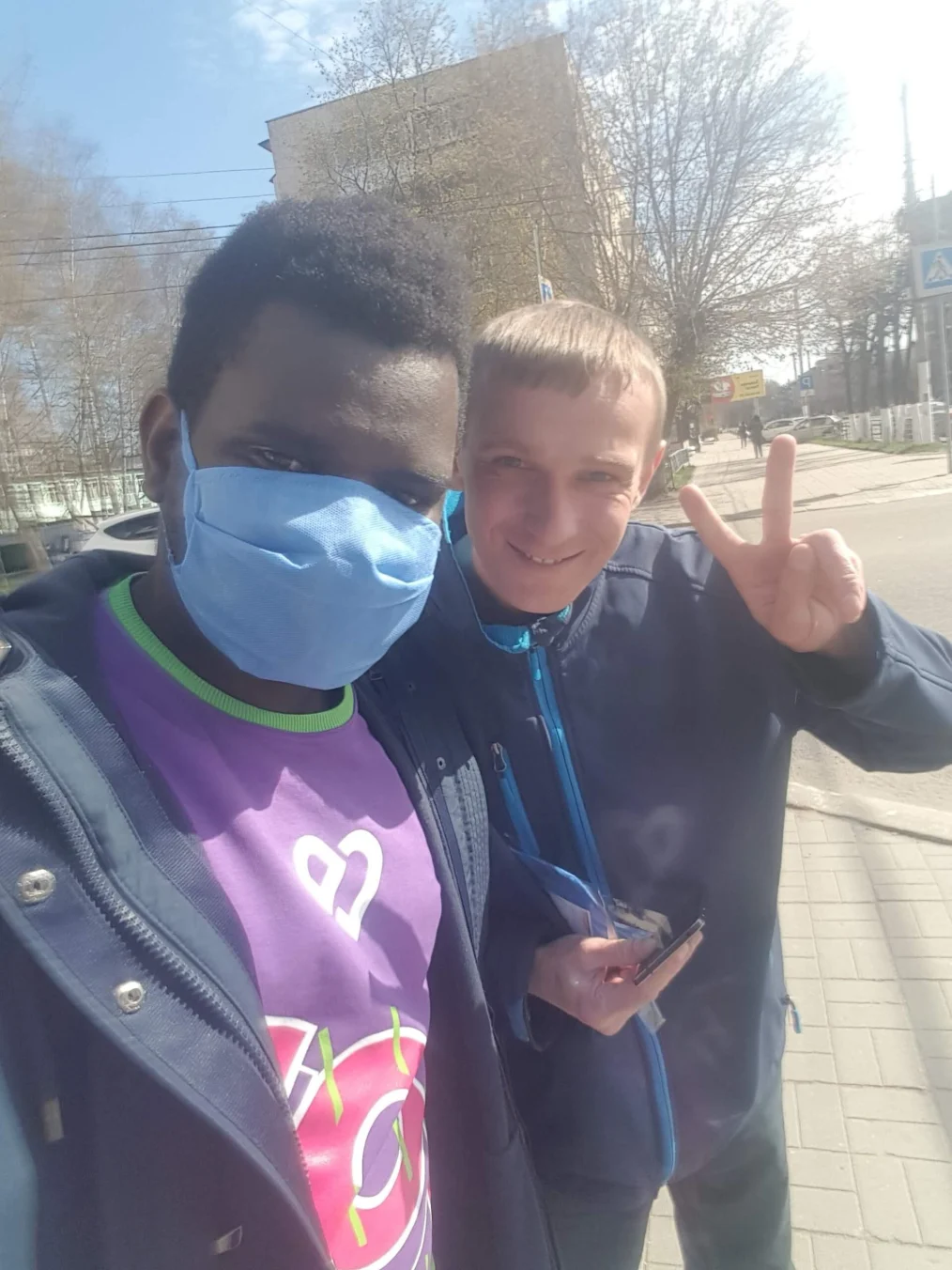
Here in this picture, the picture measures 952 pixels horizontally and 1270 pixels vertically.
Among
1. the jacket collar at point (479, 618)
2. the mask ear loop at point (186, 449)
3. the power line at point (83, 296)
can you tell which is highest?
the power line at point (83, 296)

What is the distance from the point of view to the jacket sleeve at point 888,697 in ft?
4.48

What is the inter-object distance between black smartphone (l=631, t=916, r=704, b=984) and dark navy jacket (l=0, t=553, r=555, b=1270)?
56cm

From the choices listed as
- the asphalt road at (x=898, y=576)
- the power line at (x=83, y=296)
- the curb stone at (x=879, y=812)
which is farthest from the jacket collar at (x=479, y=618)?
the power line at (x=83, y=296)

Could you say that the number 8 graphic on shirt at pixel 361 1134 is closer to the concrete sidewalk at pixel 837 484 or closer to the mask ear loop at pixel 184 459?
the mask ear loop at pixel 184 459

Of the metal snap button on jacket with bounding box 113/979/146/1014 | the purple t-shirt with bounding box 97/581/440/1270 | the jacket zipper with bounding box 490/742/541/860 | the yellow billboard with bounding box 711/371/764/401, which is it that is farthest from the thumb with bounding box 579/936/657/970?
the yellow billboard with bounding box 711/371/764/401

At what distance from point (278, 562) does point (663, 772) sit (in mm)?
751

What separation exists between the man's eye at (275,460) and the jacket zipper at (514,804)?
1.86 feet

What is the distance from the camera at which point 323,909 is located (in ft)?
3.26

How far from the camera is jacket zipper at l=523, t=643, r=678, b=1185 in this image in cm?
141

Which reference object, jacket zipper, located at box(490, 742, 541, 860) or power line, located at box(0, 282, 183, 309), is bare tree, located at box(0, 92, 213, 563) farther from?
jacket zipper, located at box(490, 742, 541, 860)

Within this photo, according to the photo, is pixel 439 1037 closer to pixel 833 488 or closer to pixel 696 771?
pixel 696 771

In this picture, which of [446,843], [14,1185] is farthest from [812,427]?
[14,1185]

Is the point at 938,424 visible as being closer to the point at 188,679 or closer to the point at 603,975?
the point at 603,975

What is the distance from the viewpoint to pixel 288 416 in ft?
3.43
